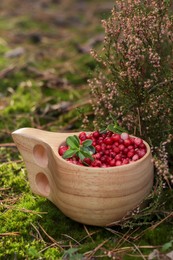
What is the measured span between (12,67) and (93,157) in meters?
→ 2.86

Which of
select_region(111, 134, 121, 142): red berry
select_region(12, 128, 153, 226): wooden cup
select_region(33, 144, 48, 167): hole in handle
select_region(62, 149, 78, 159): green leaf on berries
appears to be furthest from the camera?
select_region(33, 144, 48, 167): hole in handle

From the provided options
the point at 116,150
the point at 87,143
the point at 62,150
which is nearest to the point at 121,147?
the point at 116,150

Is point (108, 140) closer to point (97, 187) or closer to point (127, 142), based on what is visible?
point (127, 142)

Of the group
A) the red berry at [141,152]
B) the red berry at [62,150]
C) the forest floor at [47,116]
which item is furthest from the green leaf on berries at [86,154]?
the forest floor at [47,116]

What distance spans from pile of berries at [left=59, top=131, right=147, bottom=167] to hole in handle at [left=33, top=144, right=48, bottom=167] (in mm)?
152

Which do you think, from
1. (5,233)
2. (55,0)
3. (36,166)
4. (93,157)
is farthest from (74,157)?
(55,0)

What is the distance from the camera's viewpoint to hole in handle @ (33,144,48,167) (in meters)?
2.36

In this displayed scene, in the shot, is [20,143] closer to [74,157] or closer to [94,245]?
[74,157]

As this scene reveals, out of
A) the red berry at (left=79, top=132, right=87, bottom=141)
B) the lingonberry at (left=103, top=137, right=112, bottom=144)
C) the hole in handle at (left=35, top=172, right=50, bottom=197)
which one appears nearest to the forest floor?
the hole in handle at (left=35, top=172, right=50, bottom=197)

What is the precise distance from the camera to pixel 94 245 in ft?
6.75

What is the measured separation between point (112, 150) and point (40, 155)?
414mm

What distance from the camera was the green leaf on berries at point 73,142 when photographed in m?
2.17

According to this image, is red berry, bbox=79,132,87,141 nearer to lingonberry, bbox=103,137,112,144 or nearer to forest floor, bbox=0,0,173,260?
lingonberry, bbox=103,137,112,144

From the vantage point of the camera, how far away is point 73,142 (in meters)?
2.19
